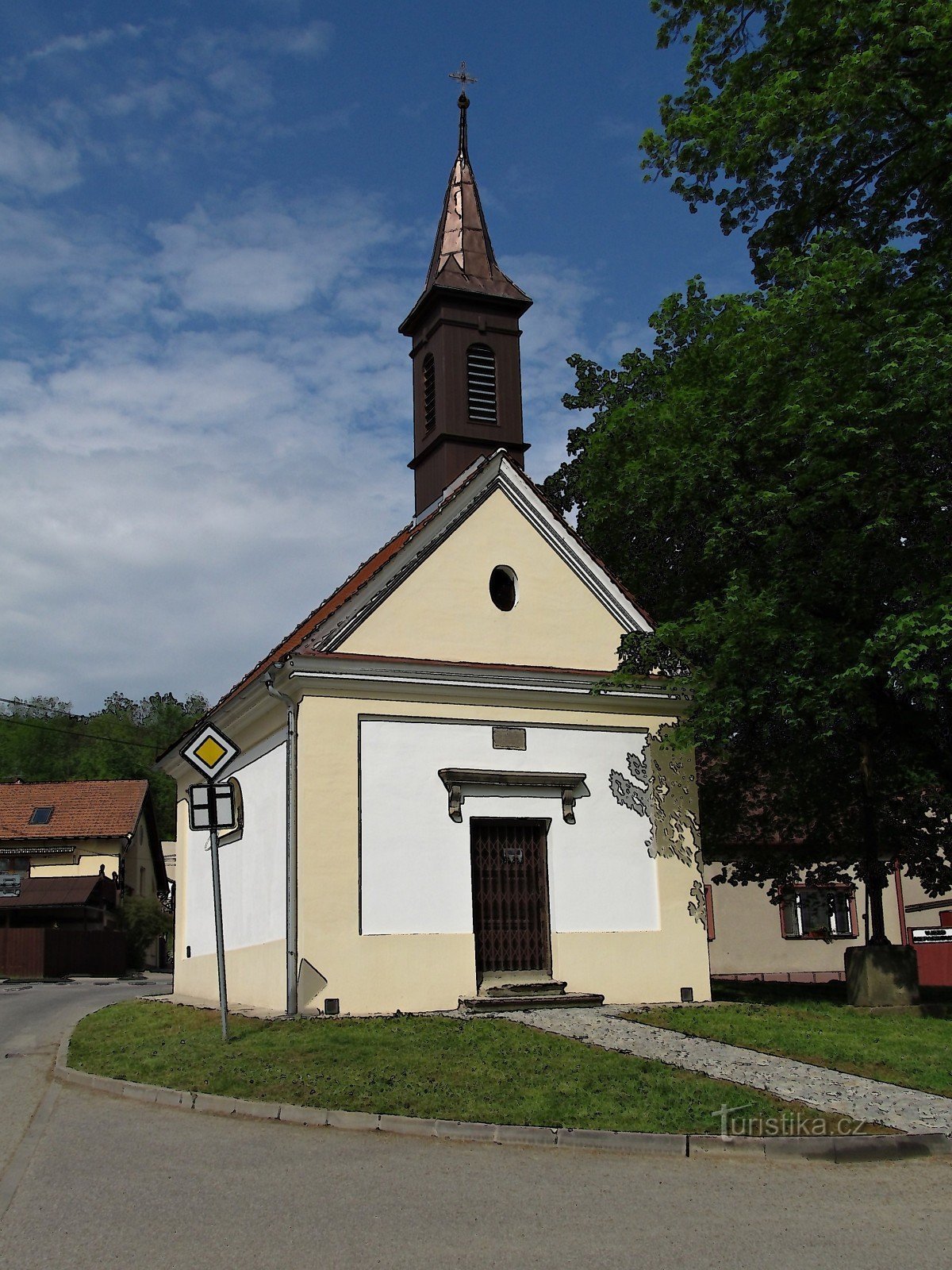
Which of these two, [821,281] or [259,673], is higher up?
[821,281]

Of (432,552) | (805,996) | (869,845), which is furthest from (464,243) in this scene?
(805,996)

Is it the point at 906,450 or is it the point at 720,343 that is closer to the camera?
the point at 906,450

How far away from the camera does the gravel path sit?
8805mm

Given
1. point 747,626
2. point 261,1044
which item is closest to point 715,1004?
point 747,626

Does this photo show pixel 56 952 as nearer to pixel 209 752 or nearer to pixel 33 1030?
pixel 33 1030

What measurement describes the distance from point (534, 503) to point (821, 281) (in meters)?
5.10

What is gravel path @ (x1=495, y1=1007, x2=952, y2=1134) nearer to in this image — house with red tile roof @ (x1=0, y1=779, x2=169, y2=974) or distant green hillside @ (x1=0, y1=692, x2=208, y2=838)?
house with red tile roof @ (x1=0, y1=779, x2=169, y2=974)

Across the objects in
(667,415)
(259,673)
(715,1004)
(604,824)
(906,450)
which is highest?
(667,415)

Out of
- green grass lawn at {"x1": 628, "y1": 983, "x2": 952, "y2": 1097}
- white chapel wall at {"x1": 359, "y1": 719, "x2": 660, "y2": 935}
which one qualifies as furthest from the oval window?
green grass lawn at {"x1": 628, "y1": 983, "x2": 952, "y2": 1097}

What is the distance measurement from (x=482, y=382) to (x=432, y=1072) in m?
12.6

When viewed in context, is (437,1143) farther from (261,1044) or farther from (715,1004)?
(715,1004)

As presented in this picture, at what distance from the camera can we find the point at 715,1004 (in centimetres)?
1614

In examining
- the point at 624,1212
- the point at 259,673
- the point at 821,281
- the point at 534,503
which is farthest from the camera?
the point at 534,503

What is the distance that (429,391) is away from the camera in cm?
2020
